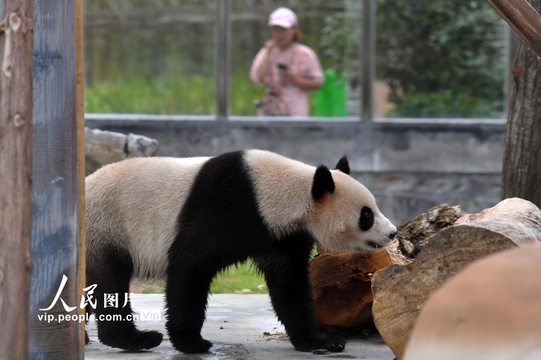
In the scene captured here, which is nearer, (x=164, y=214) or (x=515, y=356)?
(x=515, y=356)

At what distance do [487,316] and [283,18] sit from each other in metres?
8.52

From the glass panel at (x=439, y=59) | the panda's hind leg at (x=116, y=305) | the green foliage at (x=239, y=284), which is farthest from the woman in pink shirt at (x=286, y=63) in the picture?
the panda's hind leg at (x=116, y=305)

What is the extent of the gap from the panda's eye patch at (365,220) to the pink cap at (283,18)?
5.89 m

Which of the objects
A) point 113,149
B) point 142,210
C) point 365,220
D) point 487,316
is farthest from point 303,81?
point 487,316

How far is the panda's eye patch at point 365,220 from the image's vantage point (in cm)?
550

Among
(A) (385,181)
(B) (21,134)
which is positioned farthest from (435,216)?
(A) (385,181)

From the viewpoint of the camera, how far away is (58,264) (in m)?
4.19

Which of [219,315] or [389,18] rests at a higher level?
[389,18]

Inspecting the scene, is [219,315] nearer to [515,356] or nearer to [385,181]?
[515,356]

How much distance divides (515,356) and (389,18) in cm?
907

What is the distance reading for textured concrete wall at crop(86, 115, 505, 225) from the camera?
439 inches

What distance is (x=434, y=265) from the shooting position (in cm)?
467

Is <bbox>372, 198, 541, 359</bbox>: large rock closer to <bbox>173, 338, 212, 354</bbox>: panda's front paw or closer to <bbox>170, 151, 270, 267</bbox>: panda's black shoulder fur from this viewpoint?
<bbox>170, 151, 270, 267</bbox>: panda's black shoulder fur

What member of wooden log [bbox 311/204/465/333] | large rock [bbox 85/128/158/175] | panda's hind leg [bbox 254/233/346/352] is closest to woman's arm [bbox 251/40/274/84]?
large rock [bbox 85/128/158/175]
